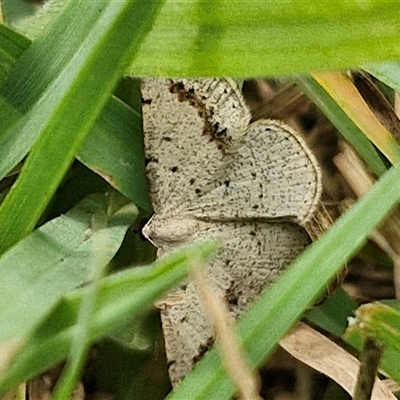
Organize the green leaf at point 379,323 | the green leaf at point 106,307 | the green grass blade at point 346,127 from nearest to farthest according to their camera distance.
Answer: the green leaf at point 106,307, the green leaf at point 379,323, the green grass blade at point 346,127

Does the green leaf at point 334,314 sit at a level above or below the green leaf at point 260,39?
below

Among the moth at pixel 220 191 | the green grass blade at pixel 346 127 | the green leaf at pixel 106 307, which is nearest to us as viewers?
the green leaf at pixel 106 307

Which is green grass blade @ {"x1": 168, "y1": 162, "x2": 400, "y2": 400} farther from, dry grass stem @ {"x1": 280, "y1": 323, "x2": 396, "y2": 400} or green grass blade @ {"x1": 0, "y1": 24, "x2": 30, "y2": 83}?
green grass blade @ {"x1": 0, "y1": 24, "x2": 30, "y2": 83}

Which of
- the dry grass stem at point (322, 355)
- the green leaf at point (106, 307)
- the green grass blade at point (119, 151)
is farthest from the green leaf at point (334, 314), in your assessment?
the green leaf at point (106, 307)

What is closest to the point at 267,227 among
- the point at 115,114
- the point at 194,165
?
the point at 194,165

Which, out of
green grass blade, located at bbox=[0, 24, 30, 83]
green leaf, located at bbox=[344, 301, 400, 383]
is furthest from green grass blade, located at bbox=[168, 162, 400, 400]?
green grass blade, located at bbox=[0, 24, 30, 83]

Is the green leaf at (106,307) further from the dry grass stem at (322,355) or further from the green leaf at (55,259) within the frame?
the dry grass stem at (322,355)

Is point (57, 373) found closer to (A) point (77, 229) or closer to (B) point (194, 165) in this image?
(A) point (77, 229)
